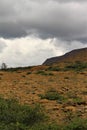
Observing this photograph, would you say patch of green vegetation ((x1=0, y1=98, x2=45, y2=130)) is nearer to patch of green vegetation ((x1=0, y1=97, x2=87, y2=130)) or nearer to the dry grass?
patch of green vegetation ((x1=0, y1=97, x2=87, y2=130))

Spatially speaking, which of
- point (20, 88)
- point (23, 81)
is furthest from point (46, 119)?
point (23, 81)

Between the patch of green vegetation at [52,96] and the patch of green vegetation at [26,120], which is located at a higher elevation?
the patch of green vegetation at [52,96]

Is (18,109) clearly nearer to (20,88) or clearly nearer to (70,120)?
(70,120)

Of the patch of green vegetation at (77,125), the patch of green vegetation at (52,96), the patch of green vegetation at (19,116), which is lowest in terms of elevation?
the patch of green vegetation at (77,125)

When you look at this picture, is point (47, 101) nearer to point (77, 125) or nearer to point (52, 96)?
point (52, 96)

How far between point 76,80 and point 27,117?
896cm

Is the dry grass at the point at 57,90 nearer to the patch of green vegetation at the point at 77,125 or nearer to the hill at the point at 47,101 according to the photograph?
the hill at the point at 47,101

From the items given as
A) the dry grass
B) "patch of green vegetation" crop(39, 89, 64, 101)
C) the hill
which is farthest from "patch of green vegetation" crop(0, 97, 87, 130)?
"patch of green vegetation" crop(39, 89, 64, 101)

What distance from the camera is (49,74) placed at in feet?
81.5

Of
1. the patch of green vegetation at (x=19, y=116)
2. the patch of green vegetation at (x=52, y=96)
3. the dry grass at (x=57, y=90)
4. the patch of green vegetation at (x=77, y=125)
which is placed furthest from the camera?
the patch of green vegetation at (x=52, y=96)

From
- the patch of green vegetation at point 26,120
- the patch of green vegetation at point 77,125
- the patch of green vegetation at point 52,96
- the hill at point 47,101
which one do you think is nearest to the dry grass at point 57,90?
the hill at point 47,101

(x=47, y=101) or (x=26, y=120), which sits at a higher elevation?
(x=47, y=101)

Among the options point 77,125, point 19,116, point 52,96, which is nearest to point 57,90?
point 52,96

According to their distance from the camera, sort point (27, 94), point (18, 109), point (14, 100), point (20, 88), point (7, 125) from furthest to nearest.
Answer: point (20, 88), point (27, 94), point (14, 100), point (18, 109), point (7, 125)
